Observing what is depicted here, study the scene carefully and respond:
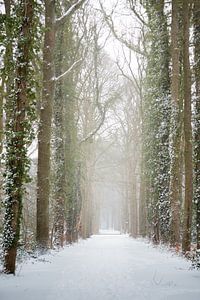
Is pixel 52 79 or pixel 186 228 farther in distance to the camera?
pixel 52 79

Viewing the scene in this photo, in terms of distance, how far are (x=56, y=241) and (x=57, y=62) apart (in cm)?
796

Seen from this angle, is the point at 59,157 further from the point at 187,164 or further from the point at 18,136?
the point at 18,136

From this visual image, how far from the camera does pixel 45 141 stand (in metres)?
12.7

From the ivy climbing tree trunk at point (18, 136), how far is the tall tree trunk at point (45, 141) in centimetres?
494

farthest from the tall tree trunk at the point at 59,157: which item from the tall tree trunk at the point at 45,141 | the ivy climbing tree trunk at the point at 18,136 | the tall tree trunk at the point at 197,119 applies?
the ivy climbing tree trunk at the point at 18,136

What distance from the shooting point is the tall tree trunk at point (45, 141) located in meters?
12.5

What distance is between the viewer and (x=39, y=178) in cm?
1254

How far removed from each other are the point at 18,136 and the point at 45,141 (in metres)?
5.54

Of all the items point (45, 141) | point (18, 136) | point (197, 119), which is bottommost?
point (18, 136)

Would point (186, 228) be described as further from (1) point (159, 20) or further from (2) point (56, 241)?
(1) point (159, 20)

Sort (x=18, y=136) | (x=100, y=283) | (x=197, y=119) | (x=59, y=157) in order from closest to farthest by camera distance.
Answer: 1. (x=100, y=283)
2. (x=18, y=136)
3. (x=197, y=119)
4. (x=59, y=157)

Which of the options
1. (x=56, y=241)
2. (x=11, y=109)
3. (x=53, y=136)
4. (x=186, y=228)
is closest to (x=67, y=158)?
(x=53, y=136)

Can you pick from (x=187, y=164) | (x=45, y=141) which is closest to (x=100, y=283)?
(x=187, y=164)

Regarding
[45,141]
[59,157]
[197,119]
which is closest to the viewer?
[197,119]
